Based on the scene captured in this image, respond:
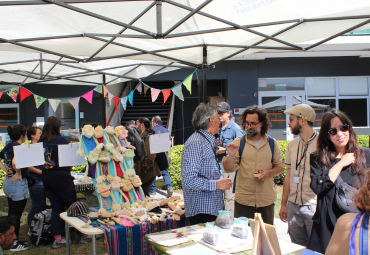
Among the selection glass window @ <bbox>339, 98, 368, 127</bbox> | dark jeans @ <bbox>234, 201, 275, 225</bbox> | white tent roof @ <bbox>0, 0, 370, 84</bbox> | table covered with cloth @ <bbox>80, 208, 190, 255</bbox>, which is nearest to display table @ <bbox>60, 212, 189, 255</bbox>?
table covered with cloth @ <bbox>80, 208, 190, 255</bbox>

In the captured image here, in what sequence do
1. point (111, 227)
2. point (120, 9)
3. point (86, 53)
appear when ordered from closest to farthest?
point (111, 227) → point (120, 9) → point (86, 53)

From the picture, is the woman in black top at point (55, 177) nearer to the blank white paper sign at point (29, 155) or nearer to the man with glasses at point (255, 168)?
the blank white paper sign at point (29, 155)

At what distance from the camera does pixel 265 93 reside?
1216cm

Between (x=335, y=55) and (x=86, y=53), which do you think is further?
(x=335, y=55)

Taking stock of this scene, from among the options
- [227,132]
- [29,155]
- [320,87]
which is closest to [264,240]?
[227,132]

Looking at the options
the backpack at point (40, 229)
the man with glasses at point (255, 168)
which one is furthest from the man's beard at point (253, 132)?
the backpack at point (40, 229)

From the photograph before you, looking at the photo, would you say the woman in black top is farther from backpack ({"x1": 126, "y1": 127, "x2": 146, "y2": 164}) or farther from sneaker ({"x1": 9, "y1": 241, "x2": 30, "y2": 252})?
backpack ({"x1": 126, "y1": 127, "x2": 146, "y2": 164})

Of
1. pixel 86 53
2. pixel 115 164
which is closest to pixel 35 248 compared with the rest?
pixel 115 164

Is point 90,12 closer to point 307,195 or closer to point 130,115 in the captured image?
point 307,195

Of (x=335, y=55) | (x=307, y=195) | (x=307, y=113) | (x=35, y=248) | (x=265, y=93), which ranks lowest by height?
(x=35, y=248)

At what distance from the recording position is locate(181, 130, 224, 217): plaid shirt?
2668 millimetres

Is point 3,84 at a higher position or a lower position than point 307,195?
higher

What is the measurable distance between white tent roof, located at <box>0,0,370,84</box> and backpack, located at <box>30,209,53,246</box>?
2.44 m

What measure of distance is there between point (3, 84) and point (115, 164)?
33.2 ft
